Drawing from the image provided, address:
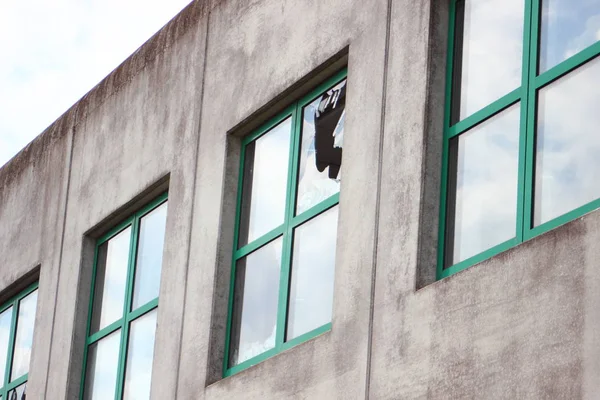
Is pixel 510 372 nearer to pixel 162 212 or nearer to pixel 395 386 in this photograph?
pixel 395 386

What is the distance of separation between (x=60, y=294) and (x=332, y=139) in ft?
15.9

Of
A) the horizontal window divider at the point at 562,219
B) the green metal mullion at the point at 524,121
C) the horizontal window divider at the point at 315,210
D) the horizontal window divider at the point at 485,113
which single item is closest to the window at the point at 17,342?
the horizontal window divider at the point at 315,210

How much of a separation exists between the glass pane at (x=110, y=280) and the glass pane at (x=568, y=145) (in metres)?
6.47

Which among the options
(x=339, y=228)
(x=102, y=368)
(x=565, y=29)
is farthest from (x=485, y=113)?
(x=102, y=368)

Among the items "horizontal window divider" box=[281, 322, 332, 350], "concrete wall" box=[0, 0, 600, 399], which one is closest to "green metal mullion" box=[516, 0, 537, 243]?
"concrete wall" box=[0, 0, 600, 399]

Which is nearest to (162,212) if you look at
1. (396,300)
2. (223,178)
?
(223,178)

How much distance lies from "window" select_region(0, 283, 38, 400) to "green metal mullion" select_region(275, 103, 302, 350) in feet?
17.8

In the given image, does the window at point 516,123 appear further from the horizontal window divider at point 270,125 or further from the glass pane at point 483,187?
the horizontal window divider at point 270,125

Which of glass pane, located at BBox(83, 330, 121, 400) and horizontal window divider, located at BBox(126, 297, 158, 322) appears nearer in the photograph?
horizontal window divider, located at BBox(126, 297, 158, 322)

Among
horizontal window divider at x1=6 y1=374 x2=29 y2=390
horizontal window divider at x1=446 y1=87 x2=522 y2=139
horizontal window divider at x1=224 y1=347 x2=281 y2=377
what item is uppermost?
horizontal window divider at x1=6 y1=374 x2=29 y2=390

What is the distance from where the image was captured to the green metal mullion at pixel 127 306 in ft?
50.3

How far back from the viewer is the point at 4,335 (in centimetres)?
1862

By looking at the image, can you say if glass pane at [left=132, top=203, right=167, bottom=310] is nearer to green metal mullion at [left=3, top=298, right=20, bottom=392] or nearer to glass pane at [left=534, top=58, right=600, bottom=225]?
green metal mullion at [left=3, top=298, right=20, bottom=392]

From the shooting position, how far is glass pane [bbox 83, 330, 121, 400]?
1564 centimetres
